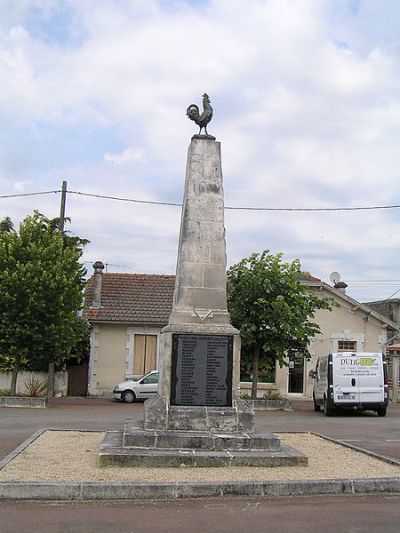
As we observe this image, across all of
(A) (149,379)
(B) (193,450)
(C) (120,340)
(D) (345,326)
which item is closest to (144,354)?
(C) (120,340)

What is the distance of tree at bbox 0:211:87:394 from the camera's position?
20.5 meters

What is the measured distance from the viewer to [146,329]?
27453mm

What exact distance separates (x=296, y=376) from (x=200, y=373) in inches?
757

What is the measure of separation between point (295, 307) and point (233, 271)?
2.56 metres

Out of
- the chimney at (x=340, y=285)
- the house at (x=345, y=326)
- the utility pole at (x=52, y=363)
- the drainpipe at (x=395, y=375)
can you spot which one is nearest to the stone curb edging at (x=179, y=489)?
the utility pole at (x=52, y=363)

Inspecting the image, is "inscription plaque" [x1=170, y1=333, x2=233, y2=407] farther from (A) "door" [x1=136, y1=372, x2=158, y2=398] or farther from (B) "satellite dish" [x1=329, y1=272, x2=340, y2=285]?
(B) "satellite dish" [x1=329, y1=272, x2=340, y2=285]

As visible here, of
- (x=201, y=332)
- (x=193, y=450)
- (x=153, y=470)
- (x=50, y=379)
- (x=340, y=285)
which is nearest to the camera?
(x=153, y=470)

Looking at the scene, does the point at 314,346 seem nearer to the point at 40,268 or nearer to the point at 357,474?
the point at 40,268

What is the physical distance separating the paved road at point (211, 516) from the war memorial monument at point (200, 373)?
168 centimetres

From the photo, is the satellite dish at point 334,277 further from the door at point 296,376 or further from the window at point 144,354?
the window at point 144,354

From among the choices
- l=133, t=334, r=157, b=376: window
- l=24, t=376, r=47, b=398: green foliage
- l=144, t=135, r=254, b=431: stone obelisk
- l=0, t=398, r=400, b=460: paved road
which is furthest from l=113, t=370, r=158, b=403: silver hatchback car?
l=144, t=135, r=254, b=431: stone obelisk

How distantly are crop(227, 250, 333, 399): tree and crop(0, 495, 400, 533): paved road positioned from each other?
14258 mm

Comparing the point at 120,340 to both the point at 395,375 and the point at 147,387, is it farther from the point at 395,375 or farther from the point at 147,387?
the point at 395,375

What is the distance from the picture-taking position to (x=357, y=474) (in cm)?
889
